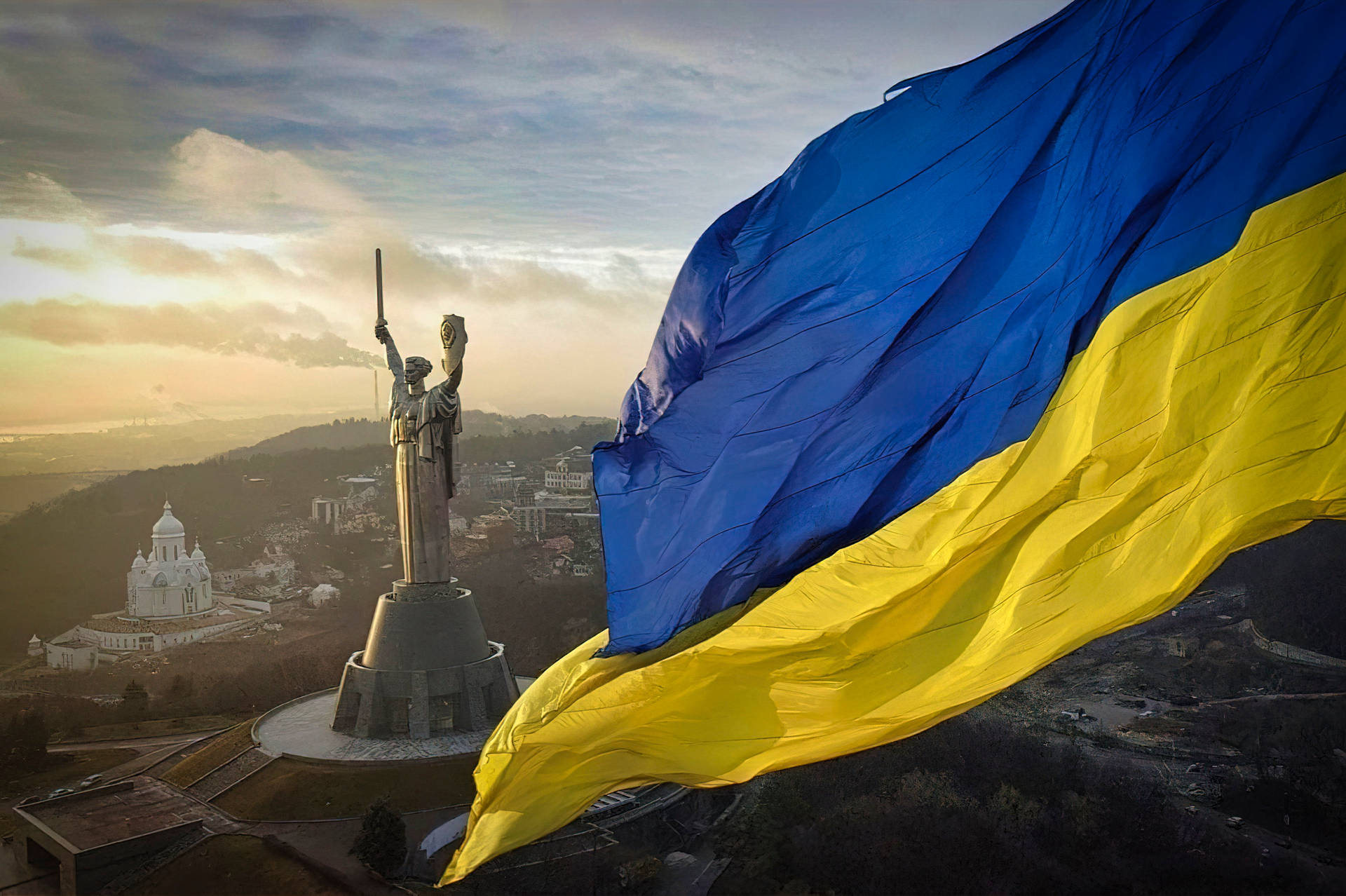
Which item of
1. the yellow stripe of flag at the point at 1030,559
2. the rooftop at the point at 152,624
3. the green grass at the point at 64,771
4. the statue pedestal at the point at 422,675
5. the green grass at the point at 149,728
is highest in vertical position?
the yellow stripe of flag at the point at 1030,559

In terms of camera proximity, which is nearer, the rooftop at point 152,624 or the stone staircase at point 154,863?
the stone staircase at point 154,863

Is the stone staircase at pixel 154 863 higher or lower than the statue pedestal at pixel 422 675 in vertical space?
lower

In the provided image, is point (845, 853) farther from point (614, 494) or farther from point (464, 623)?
point (614, 494)

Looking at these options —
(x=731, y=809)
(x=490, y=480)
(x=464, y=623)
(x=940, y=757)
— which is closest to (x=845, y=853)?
(x=731, y=809)

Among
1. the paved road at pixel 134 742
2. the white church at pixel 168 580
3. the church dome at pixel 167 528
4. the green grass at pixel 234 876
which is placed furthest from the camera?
the church dome at pixel 167 528

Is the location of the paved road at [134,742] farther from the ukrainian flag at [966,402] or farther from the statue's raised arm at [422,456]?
the ukrainian flag at [966,402]

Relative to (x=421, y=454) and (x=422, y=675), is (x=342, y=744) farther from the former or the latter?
(x=421, y=454)

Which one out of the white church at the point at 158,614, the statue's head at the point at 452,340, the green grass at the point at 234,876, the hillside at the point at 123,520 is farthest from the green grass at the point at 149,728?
the hillside at the point at 123,520
